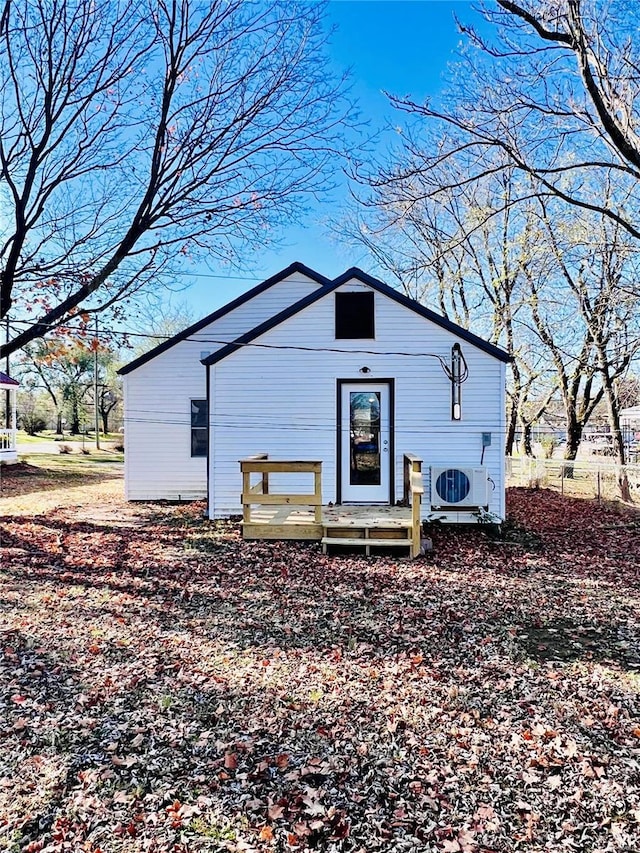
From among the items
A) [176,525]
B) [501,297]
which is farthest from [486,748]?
[501,297]

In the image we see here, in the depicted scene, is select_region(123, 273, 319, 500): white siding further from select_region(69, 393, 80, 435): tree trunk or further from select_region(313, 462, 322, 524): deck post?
select_region(69, 393, 80, 435): tree trunk

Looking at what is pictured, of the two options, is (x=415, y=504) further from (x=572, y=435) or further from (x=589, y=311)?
(x=572, y=435)

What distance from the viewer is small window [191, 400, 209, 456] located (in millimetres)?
11492

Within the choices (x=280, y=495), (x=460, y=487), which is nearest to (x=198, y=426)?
(x=280, y=495)

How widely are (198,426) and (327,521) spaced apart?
5.25m

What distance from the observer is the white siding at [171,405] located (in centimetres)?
1133

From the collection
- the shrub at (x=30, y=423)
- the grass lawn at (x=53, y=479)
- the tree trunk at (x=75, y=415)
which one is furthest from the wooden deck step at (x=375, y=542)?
the shrub at (x=30, y=423)

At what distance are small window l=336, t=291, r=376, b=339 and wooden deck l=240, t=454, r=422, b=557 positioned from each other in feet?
7.81

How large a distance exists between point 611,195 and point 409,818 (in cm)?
1495

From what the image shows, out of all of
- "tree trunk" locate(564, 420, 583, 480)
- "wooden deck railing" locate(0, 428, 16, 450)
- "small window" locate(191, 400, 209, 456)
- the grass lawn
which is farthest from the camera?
"wooden deck railing" locate(0, 428, 16, 450)

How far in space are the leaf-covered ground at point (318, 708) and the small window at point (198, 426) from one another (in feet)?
17.0

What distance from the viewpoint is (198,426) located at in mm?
11500

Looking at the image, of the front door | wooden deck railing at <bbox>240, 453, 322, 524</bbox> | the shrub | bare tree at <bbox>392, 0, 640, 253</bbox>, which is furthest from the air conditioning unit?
the shrub

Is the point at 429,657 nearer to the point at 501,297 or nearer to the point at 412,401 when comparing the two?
the point at 412,401
